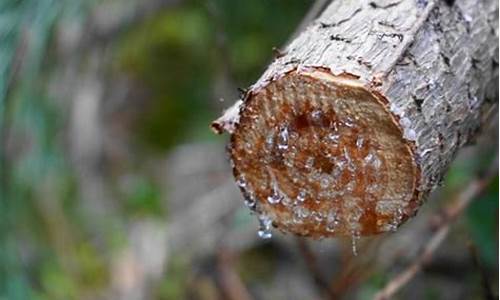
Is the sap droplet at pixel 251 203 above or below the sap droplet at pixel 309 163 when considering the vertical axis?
below

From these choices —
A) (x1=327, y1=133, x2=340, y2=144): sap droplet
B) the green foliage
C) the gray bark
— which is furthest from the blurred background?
(x1=327, y1=133, x2=340, y2=144): sap droplet

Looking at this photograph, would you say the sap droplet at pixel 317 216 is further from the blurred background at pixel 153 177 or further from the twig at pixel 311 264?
the twig at pixel 311 264

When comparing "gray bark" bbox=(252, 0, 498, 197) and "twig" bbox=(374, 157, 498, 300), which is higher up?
"gray bark" bbox=(252, 0, 498, 197)

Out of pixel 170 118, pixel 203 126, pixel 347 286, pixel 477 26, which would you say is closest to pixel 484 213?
pixel 347 286

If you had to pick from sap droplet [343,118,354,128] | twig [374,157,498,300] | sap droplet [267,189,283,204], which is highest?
sap droplet [343,118,354,128]

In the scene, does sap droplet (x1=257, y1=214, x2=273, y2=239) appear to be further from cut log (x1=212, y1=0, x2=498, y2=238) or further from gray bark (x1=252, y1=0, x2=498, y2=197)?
gray bark (x1=252, y1=0, x2=498, y2=197)

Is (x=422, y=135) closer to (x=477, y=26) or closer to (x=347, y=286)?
(x=477, y=26)

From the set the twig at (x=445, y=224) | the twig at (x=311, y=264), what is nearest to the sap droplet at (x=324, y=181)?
the twig at (x=445, y=224)
